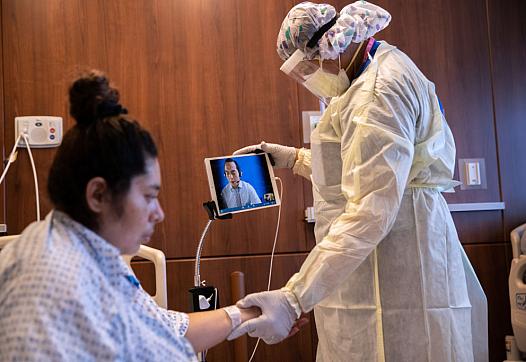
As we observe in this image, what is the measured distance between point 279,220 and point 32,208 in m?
1.09

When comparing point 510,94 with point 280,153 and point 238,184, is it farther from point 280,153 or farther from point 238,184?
point 238,184

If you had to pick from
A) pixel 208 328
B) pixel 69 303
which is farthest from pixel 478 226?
pixel 69 303

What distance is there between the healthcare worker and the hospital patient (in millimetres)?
578

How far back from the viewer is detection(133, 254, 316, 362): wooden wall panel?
257 cm

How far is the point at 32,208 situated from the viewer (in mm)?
2502

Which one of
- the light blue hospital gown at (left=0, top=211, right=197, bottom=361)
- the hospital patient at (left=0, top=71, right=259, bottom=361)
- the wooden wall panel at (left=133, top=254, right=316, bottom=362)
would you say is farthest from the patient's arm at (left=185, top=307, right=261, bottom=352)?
the wooden wall panel at (left=133, top=254, right=316, bottom=362)

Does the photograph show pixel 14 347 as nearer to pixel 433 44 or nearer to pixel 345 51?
pixel 345 51

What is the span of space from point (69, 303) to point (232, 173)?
112 centimetres

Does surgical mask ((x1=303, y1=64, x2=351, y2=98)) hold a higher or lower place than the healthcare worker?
higher

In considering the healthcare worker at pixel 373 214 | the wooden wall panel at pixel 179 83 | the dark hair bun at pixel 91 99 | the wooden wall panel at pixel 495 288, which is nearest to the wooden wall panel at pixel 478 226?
the wooden wall panel at pixel 495 288

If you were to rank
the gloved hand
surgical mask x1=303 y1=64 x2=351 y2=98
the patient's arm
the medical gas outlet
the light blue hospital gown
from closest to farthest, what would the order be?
1. the light blue hospital gown
2. the patient's arm
3. surgical mask x1=303 y1=64 x2=351 y2=98
4. the gloved hand
5. the medical gas outlet

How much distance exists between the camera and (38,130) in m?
2.50

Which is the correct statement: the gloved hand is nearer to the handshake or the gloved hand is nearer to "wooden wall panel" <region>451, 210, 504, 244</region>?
the handshake

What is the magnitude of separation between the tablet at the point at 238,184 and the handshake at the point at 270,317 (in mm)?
446
